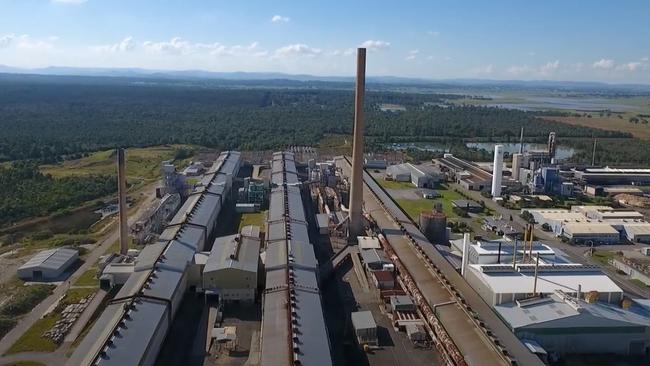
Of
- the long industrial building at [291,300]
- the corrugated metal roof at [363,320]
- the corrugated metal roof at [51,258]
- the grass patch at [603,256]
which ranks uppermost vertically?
the long industrial building at [291,300]

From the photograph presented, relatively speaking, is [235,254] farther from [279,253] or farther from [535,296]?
[535,296]

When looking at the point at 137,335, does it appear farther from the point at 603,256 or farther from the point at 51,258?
the point at 603,256

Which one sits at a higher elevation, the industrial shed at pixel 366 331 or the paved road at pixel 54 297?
the industrial shed at pixel 366 331

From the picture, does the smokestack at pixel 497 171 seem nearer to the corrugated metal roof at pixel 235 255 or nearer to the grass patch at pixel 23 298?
the corrugated metal roof at pixel 235 255

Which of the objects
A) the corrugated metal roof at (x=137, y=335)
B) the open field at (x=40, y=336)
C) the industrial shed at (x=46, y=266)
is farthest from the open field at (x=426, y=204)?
the open field at (x=40, y=336)

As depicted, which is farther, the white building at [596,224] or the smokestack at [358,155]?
the white building at [596,224]

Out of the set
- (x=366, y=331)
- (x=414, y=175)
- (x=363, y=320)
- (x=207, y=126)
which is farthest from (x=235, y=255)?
(x=207, y=126)

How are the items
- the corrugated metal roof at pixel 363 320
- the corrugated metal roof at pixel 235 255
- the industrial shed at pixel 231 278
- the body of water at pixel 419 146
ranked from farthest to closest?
the body of water at pixel 419 146 < the corrugated metal roof at pixel 235 255 < the industrial shed at pixel 231 278 < the corrugated metal roof at pixel 363 320
